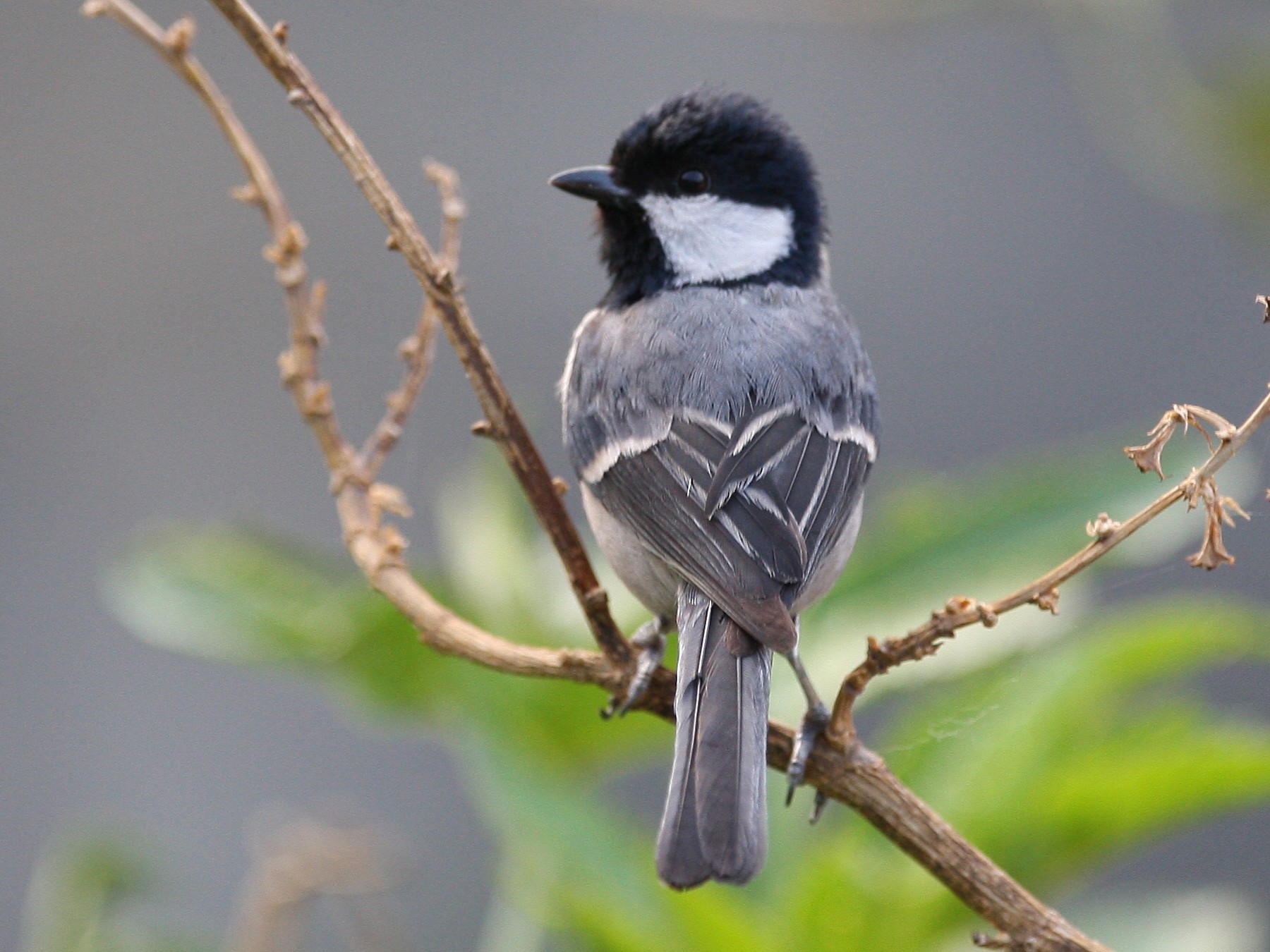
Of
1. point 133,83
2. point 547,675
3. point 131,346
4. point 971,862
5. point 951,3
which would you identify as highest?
point 133,83

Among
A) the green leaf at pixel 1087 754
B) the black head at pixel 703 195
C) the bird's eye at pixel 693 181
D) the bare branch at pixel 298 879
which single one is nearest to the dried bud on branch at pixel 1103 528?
the green leaf at pixel 1087 754

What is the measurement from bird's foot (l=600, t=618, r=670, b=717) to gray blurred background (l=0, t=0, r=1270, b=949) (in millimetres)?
1516

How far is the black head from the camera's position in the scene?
67.8 inches

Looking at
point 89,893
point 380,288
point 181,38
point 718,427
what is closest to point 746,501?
point 718,427

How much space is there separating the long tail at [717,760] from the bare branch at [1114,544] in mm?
113

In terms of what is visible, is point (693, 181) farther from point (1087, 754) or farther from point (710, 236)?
point (1087, 754)

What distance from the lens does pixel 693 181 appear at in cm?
176

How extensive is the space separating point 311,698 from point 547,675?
8.14ft

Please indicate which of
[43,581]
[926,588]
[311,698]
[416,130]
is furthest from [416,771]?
[926,588]

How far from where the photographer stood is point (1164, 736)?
55.2 inches

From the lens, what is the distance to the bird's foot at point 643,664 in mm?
1298

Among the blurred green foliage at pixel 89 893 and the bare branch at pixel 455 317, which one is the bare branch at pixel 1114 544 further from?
the blurred green foliage at pixel 89 893

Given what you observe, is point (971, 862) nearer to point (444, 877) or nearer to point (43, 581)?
point (444, 877)

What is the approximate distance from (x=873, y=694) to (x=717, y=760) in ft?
1.39
